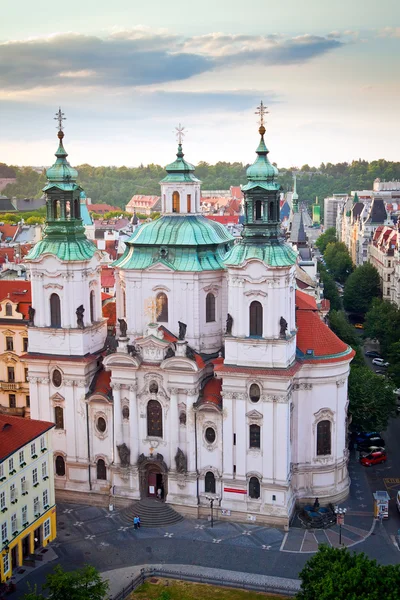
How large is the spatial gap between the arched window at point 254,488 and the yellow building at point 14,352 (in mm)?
26694

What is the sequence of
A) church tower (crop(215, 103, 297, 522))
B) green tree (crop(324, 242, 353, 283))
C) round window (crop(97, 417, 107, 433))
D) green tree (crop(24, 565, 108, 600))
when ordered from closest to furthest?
green tree (crop(24, 565, 108, 600))
church tower (crop(215, 103, 297, 522))
round window (crop(97, 417, 107, 433))
green tree (crop(324, 242, 353, 283))

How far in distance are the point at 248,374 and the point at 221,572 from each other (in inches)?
542

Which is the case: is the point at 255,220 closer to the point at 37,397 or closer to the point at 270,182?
the point at 270,182

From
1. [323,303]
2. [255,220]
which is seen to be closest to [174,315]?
[255,220]

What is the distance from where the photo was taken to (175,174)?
62.0 meters

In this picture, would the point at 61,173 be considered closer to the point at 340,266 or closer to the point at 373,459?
the point at 373,459

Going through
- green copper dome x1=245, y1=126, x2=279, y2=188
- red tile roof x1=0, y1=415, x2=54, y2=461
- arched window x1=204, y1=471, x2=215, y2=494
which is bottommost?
arched window x1=204, y1=471, x2=215, y2=494

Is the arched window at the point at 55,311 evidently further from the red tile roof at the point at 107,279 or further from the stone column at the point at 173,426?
the red tile roof at the point at 107,279

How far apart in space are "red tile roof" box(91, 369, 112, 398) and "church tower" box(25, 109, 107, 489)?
62 centimetres

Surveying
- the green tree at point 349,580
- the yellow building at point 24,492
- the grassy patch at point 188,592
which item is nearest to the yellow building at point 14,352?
the yellow building at point 24,492

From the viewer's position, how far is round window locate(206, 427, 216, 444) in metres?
57.7

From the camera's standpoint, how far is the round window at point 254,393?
183 ft

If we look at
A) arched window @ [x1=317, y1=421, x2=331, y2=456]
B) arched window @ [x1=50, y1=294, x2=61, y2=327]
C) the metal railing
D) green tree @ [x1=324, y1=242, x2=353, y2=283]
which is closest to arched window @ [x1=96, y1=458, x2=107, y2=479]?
arched window @ [x1=50, y1=294, x2=61, y2=327]

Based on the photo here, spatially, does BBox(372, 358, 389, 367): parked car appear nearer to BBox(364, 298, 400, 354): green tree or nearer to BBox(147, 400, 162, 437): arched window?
BBox(364, 298, 400, 354): green tree
